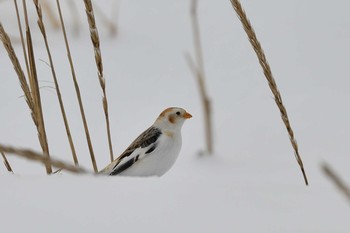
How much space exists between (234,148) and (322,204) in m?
2.45

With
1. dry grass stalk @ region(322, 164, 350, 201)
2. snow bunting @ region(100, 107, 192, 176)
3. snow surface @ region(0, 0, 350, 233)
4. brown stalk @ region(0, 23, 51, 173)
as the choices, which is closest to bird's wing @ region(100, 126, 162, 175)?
snow bunting @ region(100, 107, 192, 176)

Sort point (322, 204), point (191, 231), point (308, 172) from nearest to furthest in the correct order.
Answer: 1. point (191, 231)
2. point (322, 204)
3. point (308, 172)

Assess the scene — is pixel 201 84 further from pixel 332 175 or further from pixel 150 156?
pixel 332 175

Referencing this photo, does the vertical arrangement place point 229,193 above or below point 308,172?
above

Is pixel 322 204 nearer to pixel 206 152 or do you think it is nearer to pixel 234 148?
pixel 206 152

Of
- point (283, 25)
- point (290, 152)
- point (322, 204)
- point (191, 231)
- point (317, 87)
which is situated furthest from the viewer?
point (283, 25)

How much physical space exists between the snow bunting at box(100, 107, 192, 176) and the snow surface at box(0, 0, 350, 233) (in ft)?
1.09

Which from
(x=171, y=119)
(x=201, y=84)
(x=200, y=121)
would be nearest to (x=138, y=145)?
(x=171, y=119)

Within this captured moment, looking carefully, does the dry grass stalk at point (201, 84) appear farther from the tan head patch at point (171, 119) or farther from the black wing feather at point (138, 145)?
the black wing feather at point (138, 145)

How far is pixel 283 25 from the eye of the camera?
19.9 feet

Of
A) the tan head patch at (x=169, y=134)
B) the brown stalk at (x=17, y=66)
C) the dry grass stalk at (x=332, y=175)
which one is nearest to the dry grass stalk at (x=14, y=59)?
the brown stalk at (x=17, y=66)

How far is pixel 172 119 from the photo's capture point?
3266 millimetres


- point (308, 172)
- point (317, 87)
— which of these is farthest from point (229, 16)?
point (308, 172)

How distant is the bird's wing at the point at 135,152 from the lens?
Result: 9.70ft
